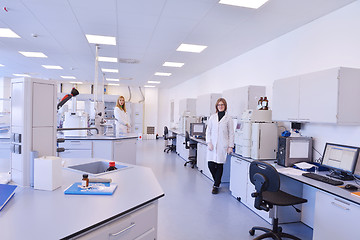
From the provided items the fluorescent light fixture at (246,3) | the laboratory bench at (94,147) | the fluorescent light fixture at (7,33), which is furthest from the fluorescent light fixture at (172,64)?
the fluorescent light fixture at (246,3)

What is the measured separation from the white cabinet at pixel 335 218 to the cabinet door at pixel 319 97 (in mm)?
820

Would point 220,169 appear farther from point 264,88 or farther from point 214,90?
point 214,90

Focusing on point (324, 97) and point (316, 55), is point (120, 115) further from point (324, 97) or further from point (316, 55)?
point (324, 97)

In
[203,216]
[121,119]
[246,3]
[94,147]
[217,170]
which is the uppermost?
[246,3]

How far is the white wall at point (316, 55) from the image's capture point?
2674mm

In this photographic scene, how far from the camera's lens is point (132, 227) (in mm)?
1323

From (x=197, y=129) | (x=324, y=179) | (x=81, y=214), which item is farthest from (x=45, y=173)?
(x=197, y=129)

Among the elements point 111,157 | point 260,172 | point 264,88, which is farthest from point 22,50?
point 260,172

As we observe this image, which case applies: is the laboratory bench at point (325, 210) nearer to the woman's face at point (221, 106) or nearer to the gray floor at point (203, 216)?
the gray floor at point (203, 216)

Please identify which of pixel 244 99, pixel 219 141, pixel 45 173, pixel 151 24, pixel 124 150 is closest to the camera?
pixel 45 173

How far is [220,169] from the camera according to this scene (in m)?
3.97

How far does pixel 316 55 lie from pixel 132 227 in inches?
124

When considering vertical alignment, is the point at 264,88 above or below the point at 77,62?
below

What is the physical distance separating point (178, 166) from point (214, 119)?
228cm
